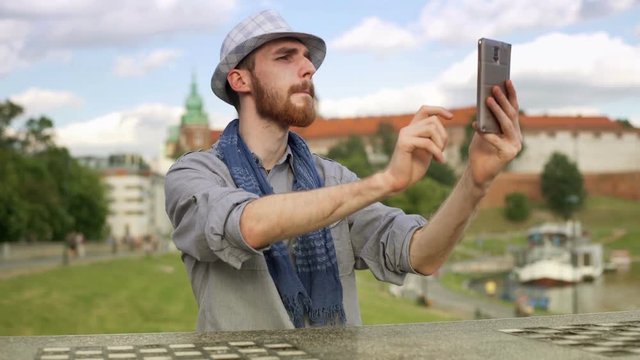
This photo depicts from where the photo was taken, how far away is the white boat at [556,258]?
8656 centimetres

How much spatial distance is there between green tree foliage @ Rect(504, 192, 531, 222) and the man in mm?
93686

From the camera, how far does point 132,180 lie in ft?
397

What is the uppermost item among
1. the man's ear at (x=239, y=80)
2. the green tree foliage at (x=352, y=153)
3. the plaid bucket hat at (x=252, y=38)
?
the green tree foliage at (x=352, y=153)

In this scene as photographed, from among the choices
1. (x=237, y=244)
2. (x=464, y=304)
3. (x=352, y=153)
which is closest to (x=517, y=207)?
(x=352, y=153)

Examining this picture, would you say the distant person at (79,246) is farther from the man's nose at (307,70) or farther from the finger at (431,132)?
the finger at (431,132)

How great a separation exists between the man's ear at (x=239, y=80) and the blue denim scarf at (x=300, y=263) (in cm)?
13

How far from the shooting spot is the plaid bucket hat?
2967 millimetres

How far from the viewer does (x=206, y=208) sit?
104 inches

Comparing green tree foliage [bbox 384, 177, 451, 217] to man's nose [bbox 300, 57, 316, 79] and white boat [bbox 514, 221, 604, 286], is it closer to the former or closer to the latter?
white boat [bbox 514, 221, 604, 286]

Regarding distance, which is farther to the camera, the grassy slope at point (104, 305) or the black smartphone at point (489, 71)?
A: the grassy slope at point (104, 305)

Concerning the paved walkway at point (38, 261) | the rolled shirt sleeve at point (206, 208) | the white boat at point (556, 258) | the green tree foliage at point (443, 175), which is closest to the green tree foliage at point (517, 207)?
the white boat at point (556, 258)

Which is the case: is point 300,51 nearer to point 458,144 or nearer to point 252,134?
point 252,134

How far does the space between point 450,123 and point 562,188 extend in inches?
617

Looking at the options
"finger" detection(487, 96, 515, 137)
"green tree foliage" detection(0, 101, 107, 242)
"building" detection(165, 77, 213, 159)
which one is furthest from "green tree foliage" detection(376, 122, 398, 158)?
"finger" detection(487, 96, 515, 137)
